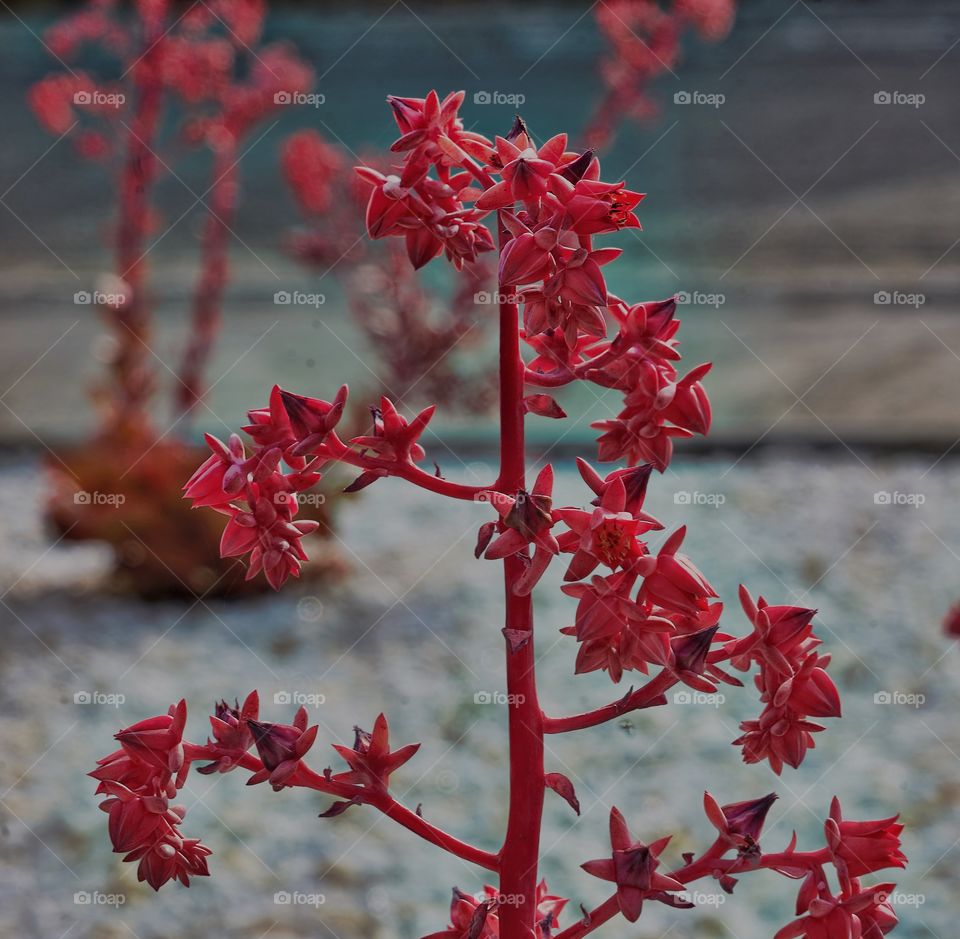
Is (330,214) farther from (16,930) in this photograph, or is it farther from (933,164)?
(933,164)

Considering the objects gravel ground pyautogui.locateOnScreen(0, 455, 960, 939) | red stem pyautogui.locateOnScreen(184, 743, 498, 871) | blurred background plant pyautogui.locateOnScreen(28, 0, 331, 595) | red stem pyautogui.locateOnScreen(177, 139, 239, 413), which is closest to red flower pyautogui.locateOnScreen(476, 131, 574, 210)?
red stem pyautogui.locateOnScreen(184, 743, 498, 871)

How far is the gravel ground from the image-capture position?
1.55 m

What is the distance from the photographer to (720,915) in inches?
59.9

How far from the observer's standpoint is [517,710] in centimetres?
74

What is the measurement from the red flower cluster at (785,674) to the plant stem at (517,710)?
5.2 inches

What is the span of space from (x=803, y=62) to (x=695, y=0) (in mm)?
3100

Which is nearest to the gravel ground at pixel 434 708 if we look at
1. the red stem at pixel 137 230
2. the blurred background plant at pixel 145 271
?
the blurred background plant at pixel 145 271

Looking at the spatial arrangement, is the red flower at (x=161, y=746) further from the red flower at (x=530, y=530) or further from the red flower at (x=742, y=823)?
the red flower at (x=742, y=823)

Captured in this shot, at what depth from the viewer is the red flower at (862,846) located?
28.2 inches

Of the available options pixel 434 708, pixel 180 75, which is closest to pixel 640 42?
pixel 180 75

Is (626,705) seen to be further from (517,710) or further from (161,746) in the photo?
(161,746)

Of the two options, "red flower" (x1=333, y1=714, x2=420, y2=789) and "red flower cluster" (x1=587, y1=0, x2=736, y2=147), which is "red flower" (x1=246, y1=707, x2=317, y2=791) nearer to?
"red flower" (x1=333, y1=714, x2=420, y2=789)

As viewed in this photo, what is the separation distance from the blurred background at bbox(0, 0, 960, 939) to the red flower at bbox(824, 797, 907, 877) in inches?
33.2

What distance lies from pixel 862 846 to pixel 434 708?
1.36 meters
